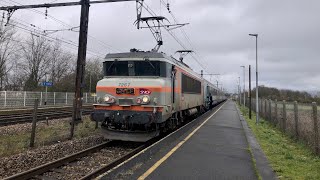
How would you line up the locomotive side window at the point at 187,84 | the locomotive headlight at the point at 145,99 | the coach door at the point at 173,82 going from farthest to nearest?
the locomotive side window at the point at 187,84, the coach door at the point at 173,82, the locomotive headlight at the point at 145,99

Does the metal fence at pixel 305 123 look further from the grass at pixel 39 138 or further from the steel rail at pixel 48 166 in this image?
the grass at pixel 39 138

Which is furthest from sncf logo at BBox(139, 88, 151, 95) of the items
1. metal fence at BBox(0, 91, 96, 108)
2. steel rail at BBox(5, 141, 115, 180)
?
metal fence at BBox(0, 91, 96, 108)

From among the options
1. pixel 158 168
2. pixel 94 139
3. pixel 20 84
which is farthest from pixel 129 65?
pixel 20 84

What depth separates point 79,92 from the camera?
17016mm

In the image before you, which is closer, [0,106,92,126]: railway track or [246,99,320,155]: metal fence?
[246,99,320,155]: metal fence

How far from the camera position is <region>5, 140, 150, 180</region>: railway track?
8.29m

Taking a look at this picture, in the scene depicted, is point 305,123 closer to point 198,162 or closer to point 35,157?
point 198,162

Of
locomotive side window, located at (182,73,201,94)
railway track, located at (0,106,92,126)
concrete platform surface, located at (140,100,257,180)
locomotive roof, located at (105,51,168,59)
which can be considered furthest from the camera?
railway track, located at (0,106,92,126)

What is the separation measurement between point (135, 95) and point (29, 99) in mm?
35079

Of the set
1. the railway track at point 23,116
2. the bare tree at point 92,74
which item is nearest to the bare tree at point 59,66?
the bare tree at point 92,74

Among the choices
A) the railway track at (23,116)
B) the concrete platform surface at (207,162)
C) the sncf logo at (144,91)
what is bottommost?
the concrete platform surface at (207,162)

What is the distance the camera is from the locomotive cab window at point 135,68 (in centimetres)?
1354

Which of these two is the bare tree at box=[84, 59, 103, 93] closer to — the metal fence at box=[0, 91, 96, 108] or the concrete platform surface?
the metal fence at box=[0, 91, 96, 108]

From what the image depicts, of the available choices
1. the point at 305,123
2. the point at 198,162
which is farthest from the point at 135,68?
the point at 305,123
